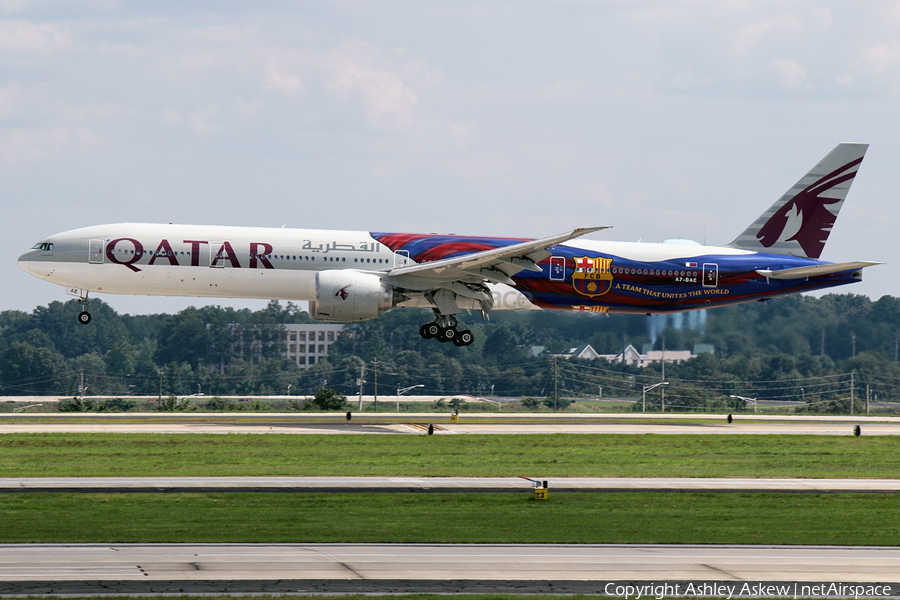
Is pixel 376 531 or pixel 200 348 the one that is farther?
pixel 200 348

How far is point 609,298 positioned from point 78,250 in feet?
85.6

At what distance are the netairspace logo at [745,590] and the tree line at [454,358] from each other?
46.8 m

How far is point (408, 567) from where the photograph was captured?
700 inches

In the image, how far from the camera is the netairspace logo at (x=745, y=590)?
16125mm

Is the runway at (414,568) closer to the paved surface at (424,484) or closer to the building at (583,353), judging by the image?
the paved surface at (424,484)

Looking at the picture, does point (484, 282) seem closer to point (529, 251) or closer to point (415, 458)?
point (529, 251)

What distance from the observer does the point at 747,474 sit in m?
32.4

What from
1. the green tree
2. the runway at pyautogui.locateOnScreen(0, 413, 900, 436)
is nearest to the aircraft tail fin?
the runway at pyautogui.locateOnScreen(0, 413, 900, 436)

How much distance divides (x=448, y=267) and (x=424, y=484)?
19567 mm

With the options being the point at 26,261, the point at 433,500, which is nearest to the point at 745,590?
the point at 433,500

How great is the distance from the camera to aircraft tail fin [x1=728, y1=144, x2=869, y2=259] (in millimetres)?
53656

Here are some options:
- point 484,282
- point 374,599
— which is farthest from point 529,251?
point 374,599

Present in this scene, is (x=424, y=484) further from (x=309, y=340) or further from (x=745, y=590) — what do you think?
(x=309, y=340)

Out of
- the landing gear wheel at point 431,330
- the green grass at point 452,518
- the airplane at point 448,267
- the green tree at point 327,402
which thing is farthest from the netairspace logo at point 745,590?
the green tree at point 327,402
